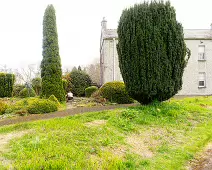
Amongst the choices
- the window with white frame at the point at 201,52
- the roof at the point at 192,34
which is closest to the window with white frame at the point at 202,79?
the window with white frame at the point at 201,52

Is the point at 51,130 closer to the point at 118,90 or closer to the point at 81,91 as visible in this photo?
the point at 118,90

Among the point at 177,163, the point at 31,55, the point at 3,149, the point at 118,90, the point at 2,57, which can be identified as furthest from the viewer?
the point at 31,55

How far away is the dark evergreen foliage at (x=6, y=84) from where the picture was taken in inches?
624

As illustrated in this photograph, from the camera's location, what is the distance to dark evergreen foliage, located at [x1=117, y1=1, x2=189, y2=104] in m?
7.81

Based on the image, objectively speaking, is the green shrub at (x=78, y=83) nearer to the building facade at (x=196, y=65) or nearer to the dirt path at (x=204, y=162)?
the building facade at (x=196, y=65)

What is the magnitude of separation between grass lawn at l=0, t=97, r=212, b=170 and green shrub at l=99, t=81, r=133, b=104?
12.1ft

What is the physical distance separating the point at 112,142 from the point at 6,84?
44.4 ft

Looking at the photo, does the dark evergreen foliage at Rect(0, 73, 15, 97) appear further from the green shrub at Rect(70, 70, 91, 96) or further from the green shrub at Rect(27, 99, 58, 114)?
the green shrub at Rect(27, 99, 58, 114)

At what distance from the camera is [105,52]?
19.8 m

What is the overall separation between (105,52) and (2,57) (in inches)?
911

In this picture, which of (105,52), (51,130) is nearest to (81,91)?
(105,52)

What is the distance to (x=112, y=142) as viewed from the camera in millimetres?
4738

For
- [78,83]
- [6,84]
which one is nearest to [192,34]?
[78,83]

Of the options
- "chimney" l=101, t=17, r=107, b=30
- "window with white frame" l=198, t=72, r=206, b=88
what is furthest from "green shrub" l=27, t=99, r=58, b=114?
"window with white frame" l=198, t=72, r=206, b=88
